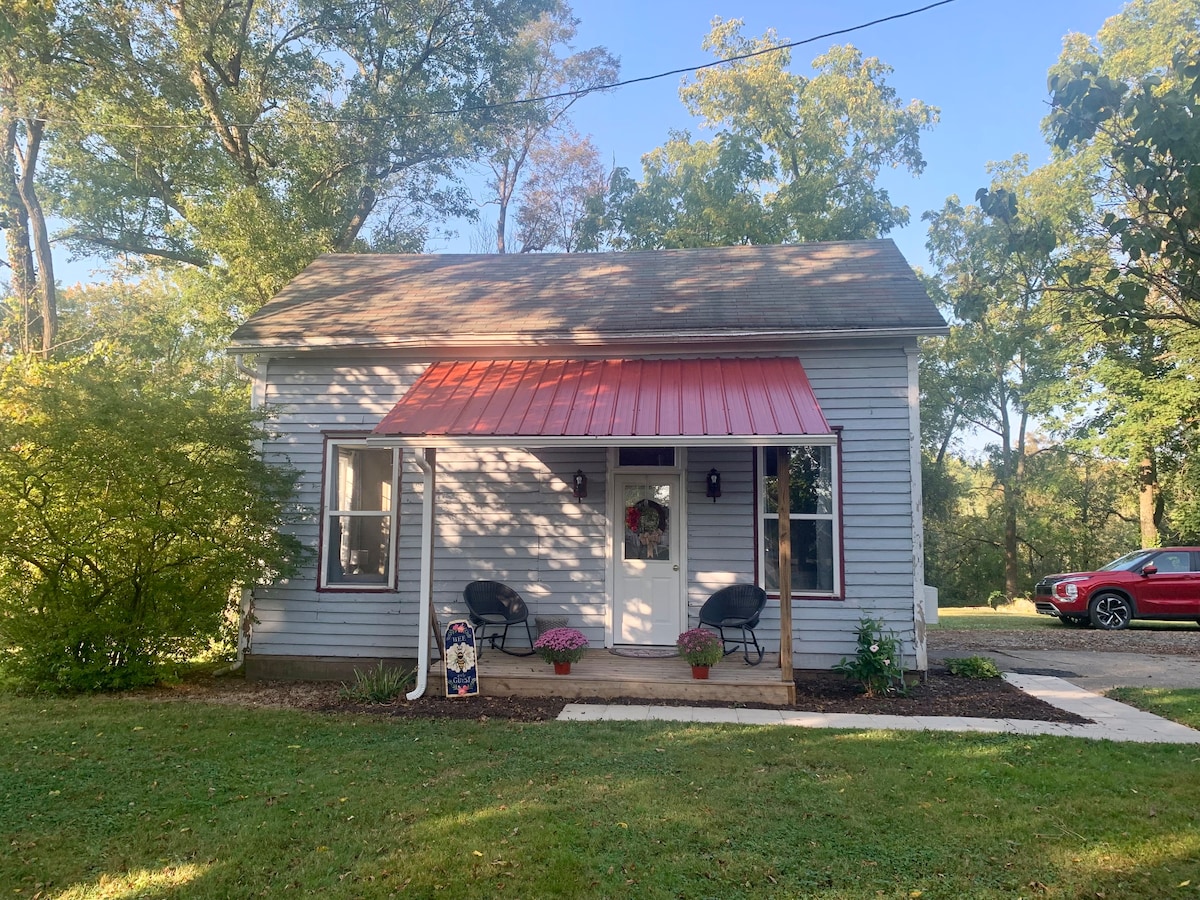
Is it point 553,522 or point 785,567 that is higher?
point 553,522

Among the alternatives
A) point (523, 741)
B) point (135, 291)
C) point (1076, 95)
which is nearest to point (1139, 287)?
point (1076, 95)

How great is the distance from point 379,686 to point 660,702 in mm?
2812

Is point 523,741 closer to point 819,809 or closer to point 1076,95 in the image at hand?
point 819,809

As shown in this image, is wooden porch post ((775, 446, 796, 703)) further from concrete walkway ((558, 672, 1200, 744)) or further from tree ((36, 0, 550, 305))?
tree ((36, 0, 550, 305))

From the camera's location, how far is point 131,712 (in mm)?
6477

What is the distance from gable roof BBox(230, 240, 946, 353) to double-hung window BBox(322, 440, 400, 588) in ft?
4.40

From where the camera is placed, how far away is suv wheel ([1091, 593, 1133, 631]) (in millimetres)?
13383

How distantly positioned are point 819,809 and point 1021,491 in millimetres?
24357

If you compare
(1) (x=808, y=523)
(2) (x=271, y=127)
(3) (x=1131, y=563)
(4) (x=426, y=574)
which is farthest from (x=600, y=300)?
(2) (x=271, y=127)

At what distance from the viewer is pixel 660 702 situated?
6883 mm

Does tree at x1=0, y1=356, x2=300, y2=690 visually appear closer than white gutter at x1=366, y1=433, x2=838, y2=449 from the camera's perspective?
No

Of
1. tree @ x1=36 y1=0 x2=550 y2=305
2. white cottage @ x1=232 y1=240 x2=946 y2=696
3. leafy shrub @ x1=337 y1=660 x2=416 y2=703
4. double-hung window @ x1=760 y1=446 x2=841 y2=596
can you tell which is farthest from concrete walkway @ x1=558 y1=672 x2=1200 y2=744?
tree @ x1=36 y1=0 x2=550 y2=305

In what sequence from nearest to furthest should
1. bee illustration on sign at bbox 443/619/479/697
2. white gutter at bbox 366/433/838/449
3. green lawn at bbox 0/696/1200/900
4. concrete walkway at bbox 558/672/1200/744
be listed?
green lawn at bbox 0/696/1200/900 → concrete walkway at bbox 558/672/1200/744 → white gutter at bbox 366/433/838/449 → bee illustration on sign at bbox 443/619/479/697

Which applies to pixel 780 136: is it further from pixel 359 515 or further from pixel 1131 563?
pixel 359 515
